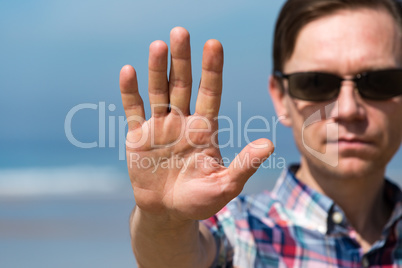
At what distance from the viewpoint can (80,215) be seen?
1026 centimetres

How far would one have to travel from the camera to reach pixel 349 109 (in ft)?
8.37

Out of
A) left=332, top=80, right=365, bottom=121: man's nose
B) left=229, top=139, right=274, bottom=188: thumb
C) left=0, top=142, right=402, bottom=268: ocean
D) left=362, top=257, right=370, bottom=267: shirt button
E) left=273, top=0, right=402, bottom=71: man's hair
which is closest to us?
left=229, top=139, right=274, bottom=188: thumb

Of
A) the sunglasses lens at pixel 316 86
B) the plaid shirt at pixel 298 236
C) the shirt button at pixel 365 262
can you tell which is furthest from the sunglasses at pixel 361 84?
the shirt button at pixel 365 262

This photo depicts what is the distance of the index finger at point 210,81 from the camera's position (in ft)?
5.94

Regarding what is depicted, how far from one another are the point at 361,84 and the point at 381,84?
0.11m

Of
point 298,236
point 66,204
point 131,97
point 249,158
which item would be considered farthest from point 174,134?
point 66,204

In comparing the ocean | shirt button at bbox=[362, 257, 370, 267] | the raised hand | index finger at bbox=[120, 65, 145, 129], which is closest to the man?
shirt button at bbox=[362, 257, 370, 267]

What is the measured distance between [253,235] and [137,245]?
691mm

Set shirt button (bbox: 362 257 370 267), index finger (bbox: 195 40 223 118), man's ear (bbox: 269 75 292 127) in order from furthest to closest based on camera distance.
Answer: man's ear (bbox: 269 75 292 127) < shirt button (bbox: 362 257 370 267) < index finger (bbox: 195 40 223 118)

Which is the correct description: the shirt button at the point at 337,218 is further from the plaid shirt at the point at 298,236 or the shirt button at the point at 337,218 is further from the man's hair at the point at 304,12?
the man's hair at the point at 304,12

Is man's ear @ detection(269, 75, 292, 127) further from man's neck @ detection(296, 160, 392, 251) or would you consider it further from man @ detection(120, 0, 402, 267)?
man's neck @ detection(296, 160, 392, 251)

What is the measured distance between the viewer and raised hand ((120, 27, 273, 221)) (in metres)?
1.82

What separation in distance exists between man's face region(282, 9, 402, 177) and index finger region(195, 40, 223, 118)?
3.00 feet

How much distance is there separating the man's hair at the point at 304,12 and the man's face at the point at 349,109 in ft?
0.19
